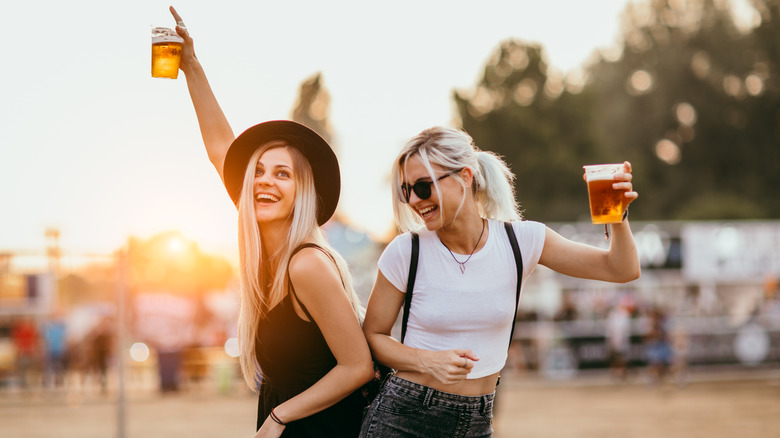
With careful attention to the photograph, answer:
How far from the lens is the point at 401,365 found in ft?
9.37

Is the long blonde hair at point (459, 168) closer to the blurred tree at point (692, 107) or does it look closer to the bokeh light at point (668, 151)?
the blurred tree at point (692, 107)

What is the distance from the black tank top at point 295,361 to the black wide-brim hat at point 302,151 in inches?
12.5

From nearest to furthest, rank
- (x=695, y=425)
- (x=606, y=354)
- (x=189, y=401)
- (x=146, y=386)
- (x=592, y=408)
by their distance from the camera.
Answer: (x=695, y=425), (x=592, y=408), (x=189, y=401), (x=606, y=354), (x=146, y=386)

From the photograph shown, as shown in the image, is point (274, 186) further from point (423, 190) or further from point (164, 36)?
point (164, 36)

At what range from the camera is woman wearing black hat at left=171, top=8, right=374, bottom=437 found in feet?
9.00

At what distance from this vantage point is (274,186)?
2893 mm

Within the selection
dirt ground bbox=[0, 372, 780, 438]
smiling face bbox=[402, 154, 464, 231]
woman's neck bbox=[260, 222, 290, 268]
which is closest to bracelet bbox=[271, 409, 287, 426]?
woman's neck bbox=[260, 222, 290, 268]

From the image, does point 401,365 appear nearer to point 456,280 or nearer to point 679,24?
point 456,280

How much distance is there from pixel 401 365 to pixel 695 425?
1042 cm

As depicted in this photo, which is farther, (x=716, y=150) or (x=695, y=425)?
(x=716, y=150)

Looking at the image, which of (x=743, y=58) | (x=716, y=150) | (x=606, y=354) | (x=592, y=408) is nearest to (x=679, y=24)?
(x=743, y=58)

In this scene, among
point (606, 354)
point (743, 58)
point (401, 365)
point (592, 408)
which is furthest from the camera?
point (743, 58)

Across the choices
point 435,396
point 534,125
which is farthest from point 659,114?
point 435,396

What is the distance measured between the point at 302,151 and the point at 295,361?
30.5 inches
